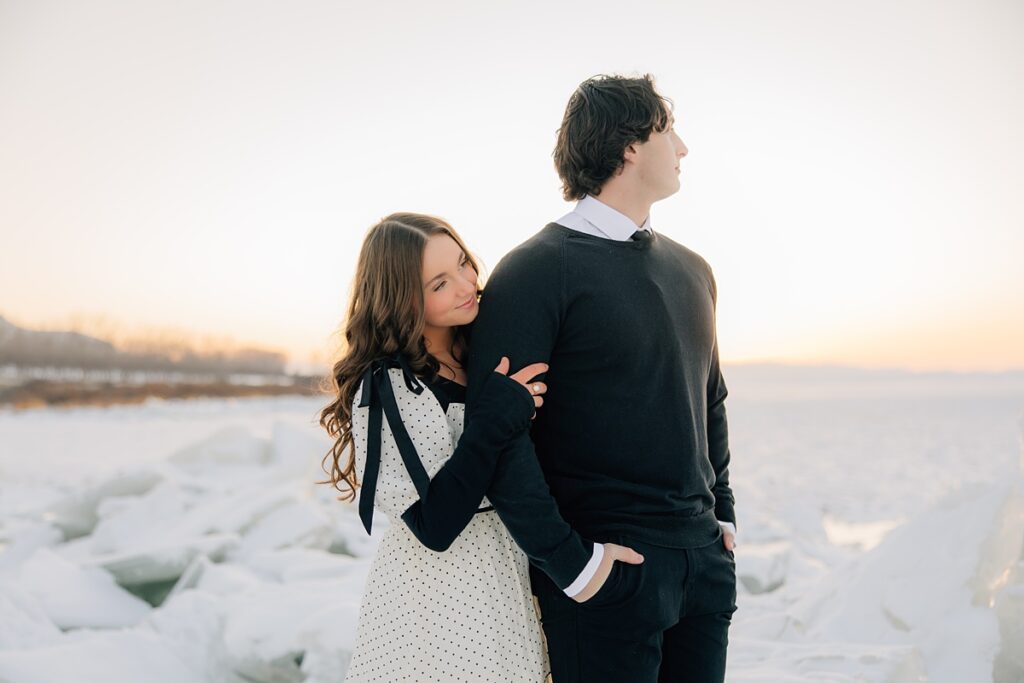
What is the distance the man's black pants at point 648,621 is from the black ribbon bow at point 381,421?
0.38 m

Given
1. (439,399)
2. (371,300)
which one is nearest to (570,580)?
(439,399)

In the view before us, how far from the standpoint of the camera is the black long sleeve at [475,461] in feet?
4.95

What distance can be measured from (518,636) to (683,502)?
44cm

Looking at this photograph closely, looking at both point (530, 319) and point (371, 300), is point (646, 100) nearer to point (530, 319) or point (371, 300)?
point (530, 319)

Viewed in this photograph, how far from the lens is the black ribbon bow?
159cm

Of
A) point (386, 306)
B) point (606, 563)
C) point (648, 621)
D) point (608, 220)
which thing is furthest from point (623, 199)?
point (648, 621)

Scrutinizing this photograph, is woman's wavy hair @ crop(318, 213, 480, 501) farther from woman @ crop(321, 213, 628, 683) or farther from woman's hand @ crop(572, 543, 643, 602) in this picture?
woman's hand @ crop(572, 543, 643, 602)

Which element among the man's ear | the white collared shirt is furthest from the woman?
the man's ear

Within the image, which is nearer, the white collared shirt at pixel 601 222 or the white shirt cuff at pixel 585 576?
the white shirt cuff at pixel 585 576

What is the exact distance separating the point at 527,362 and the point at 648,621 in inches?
22.0

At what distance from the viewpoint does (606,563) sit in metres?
1.54

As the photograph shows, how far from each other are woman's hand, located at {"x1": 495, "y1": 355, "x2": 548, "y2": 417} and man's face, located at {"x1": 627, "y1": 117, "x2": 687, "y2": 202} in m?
0.50

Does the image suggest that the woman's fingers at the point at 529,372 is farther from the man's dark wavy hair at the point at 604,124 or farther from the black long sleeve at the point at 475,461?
the man's dark wavy hair at the point at 604,124

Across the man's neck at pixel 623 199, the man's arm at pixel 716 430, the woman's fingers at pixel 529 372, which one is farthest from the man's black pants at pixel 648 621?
the man's neck at pixel 623 199
